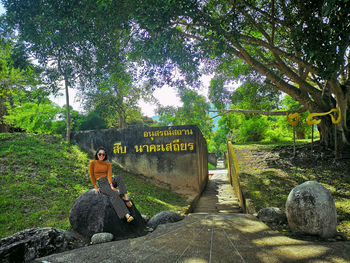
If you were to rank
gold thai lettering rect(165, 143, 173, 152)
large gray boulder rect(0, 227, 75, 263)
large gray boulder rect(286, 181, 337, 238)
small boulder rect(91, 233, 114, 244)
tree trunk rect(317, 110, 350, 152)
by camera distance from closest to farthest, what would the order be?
large gray boulder rect(0, 227, 75, 263), small boulder rect(91, 233, 114, 244), large gray boulder rect(286, 181, 337, 238), tree trunk rect(317, 110, 350, 152), gold thai lettering rect(165, 143, 173, 152)

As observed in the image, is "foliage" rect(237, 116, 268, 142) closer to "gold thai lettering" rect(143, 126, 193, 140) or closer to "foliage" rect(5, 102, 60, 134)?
"gold thai lettering" rect(143, 126, 193, 140)

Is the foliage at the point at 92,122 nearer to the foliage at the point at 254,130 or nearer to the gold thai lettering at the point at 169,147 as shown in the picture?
the gold thai lettering at the point at 169,147

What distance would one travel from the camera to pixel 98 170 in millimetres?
4141

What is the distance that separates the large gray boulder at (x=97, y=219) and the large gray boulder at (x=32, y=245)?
1.33ft

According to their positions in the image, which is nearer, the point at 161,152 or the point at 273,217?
the point at 273,217

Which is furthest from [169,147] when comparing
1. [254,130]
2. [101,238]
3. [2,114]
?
[2,114]

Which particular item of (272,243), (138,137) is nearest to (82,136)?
(138,137)

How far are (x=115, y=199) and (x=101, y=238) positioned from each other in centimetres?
71

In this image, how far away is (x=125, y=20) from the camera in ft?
24.0

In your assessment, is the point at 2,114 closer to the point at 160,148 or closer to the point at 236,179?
the point at 160,148

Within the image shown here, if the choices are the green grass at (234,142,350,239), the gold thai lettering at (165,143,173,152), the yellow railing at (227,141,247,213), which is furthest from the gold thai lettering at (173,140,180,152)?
the green grass at (234,142,350,239)

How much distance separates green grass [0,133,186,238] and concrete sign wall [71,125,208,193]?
0.77m

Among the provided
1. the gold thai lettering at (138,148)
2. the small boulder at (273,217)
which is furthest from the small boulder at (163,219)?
the gold thai lettering at (138,148)

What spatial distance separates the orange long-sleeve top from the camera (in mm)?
4133
